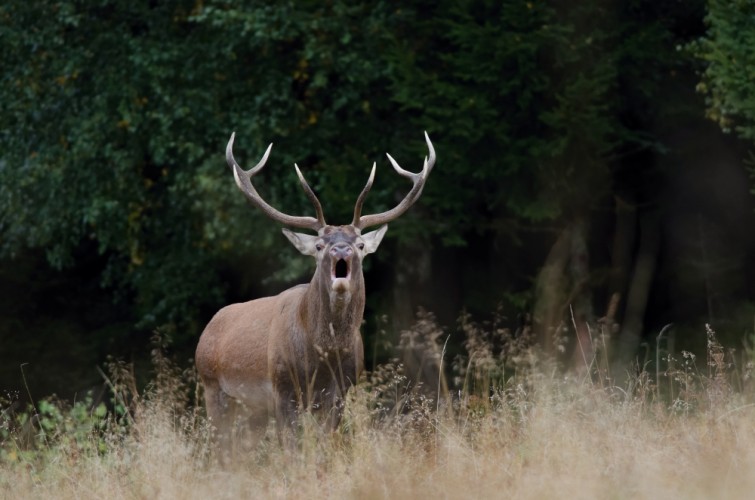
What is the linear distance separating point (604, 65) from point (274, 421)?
6.61 m

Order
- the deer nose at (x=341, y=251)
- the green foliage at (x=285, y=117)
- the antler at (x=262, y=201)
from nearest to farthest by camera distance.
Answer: the deer nose at (x=341, y=251) → the antler at (x=262, y=201) → the green foliage at (x=285, y=117)

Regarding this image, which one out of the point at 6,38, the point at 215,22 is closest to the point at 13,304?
the point at 6,38

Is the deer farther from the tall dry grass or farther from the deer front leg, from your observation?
the tall dry grass

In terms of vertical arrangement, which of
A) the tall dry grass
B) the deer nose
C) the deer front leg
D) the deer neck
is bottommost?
the deer front leg

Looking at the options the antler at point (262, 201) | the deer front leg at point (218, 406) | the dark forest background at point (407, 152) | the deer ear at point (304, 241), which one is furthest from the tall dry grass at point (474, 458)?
the dark forest background at point (407, 152)

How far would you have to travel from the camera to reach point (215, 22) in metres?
14.9

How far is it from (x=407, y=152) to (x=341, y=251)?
6411mm

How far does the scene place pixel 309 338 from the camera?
29.8 ft

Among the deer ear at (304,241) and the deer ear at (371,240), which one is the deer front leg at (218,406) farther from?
the deer ear at (371,240)

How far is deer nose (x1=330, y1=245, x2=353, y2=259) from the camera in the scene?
8789 mm

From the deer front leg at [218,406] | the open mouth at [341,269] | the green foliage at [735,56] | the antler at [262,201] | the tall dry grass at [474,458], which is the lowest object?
the deer front leg at [218,406]

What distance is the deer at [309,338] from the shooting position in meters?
8.89

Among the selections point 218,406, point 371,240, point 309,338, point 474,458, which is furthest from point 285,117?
point 474,458

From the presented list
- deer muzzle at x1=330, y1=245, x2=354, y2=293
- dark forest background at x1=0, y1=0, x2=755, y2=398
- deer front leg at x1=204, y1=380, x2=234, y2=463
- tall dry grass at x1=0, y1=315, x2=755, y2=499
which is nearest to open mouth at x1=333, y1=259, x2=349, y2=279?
deer muzzle at x1=330, y1=245, x2=354, y2=293
